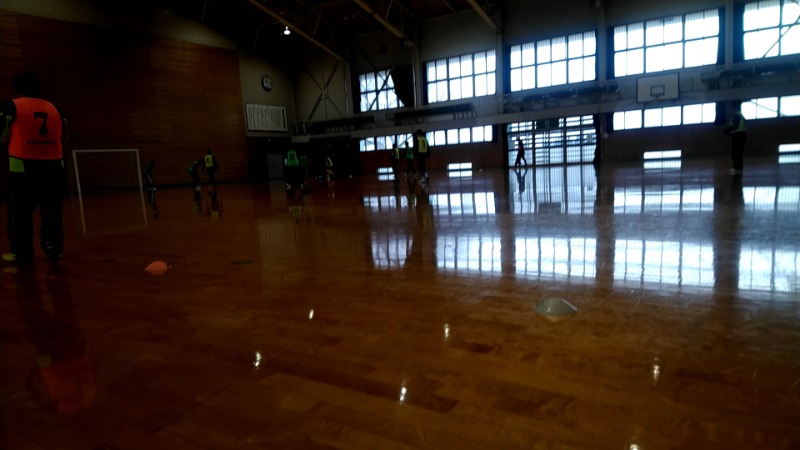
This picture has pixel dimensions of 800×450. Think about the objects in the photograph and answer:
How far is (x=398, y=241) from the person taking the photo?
443 cm

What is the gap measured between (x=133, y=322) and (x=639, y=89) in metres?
23.9

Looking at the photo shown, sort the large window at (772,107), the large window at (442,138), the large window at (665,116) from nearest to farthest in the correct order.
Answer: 1. the large window at (772,107)
2. the large window at (665,116)
3. the large window at (442,138)

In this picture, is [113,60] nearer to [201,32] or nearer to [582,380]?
[201,32]

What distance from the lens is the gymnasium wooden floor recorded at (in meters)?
1.38

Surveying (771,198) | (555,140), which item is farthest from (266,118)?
(771,198)

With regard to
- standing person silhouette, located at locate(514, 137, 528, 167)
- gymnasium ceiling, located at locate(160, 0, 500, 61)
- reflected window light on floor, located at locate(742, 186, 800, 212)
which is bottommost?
reflected window light on floor, located at locate(742, 186, 800, 212)

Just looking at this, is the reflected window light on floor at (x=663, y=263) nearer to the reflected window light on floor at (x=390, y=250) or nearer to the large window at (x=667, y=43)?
the reflected window light on floor at (x=390, y=250)

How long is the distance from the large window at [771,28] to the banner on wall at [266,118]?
2476 centimetres

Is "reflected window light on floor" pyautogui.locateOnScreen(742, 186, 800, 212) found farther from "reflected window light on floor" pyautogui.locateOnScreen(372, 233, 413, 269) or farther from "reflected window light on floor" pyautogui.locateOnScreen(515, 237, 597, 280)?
"reflected window light on floor" pyautogui.locateOnScreen(372, 233, 413, 269)

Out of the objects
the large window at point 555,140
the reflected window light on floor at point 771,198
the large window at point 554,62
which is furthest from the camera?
the large window at point 555,140

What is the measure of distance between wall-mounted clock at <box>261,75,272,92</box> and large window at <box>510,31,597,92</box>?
14.8 meters

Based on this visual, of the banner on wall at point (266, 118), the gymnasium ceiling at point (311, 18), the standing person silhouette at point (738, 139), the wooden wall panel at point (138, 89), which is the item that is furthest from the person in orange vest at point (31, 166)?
the banner on wall at point (266, 118)

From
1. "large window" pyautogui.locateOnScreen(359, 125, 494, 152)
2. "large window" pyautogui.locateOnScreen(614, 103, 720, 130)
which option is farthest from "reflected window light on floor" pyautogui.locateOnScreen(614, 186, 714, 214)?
"large window" pyautogui.locateOnScreen(359, 125, 494, 152)

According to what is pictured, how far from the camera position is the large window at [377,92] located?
1101 inches
